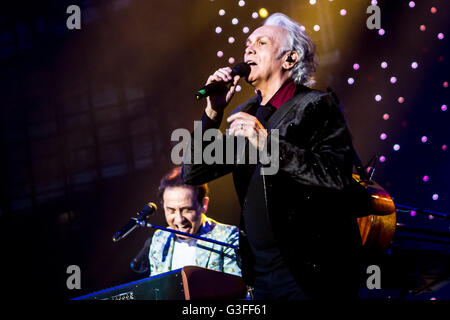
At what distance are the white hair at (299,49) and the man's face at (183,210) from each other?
1.88 m

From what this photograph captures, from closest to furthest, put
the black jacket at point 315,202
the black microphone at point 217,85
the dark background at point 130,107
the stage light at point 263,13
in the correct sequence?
1. the black jacket at point 315,202
2. the black microphone at point 217,85
3. the dark background at point 130,107
4. the stage light at point 263,13

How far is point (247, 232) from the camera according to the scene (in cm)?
160

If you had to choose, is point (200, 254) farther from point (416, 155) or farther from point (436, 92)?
point (436, 92)

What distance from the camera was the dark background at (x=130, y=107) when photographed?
350cm

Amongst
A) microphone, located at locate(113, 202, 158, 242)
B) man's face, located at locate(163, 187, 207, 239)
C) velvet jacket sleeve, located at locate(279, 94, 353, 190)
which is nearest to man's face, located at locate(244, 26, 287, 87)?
velvet jacket sleeve, located at locate(279, 94, 353, 190)

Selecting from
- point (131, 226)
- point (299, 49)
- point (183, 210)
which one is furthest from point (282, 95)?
point (183, 210)

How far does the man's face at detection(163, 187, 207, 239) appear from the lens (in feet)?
11.7

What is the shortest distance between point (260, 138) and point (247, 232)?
398mm

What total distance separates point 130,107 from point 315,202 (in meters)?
4.28

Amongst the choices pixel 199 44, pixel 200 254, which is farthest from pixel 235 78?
pixel 199 44

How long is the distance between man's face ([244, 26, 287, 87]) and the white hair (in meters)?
0.04

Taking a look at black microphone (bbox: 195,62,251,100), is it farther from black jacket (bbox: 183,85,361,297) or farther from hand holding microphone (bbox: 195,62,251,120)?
black jacket (bbox: 183,85,361,297)

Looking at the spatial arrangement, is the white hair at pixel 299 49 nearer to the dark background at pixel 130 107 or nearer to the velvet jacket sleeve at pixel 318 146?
the velvet jacket sleeve at pixel 318 146

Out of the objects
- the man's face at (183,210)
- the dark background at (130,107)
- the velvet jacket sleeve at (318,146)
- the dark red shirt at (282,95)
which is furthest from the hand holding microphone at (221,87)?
the dark background at (130,107)
